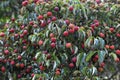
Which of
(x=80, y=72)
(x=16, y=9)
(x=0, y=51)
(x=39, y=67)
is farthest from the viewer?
(x=16, y=9)

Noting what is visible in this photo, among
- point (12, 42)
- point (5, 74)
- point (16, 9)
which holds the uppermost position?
point (12, 42)

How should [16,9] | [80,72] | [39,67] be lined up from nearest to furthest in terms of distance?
[80,72], [39,67], [16,9]

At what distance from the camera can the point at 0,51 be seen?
3.57 m

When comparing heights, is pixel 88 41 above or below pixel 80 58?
above

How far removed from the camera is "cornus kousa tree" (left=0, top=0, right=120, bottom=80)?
314cm

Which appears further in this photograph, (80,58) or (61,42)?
(61,42)

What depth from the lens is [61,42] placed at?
3.25m

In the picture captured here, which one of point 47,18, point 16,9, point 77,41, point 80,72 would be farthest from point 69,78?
point 16,9

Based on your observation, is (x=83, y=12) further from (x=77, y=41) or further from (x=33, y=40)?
(x=33, y=40)

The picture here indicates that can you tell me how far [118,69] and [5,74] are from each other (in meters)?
1.24

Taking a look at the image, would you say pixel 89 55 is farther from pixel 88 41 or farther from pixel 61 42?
pixel 61 42

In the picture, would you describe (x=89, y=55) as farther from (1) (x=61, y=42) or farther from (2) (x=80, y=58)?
(1) (x=61, y=42)

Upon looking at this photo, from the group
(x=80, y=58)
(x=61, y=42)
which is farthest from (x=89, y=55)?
(x=61, y=42)

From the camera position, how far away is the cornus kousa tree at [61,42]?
3.14 meters
